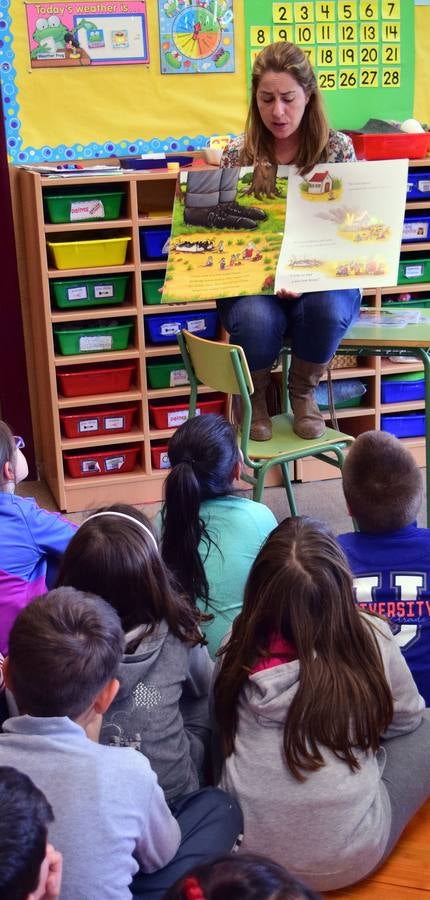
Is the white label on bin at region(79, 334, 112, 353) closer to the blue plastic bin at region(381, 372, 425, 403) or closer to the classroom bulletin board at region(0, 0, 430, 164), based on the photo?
the classroom bulletin board at region(0, 0, 430, 164)

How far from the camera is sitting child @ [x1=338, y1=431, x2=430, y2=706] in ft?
6.35

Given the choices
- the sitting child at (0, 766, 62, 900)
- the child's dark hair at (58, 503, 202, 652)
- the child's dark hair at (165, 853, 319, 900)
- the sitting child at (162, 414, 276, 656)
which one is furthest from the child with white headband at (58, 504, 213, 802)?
the child's dark hair at (165, 853, 319, 900)

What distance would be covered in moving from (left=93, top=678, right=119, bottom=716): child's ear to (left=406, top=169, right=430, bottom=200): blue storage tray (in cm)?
288

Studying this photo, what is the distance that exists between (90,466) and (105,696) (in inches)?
96.7

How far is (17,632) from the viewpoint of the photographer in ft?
4.74

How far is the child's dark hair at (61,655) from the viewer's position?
140 centimetres

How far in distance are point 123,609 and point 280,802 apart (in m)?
0.41

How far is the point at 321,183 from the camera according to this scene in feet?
10.4

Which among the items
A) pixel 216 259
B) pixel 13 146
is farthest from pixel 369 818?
pixel 13 146

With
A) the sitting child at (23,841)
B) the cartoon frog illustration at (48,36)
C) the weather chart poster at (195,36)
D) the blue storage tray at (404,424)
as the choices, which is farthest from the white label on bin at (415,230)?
the sitting child at (23,841)

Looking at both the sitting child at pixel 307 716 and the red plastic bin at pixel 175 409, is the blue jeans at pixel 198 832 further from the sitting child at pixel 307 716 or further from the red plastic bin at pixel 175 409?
→ the red plastic bin at pixel 175 409

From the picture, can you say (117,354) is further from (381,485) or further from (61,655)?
(61,655)

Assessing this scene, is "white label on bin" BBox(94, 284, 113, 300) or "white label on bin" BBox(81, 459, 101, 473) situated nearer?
"white label on bin" BBox(94, 284, 113, 300)

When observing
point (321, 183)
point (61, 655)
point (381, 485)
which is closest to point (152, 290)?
point (321, 183)
